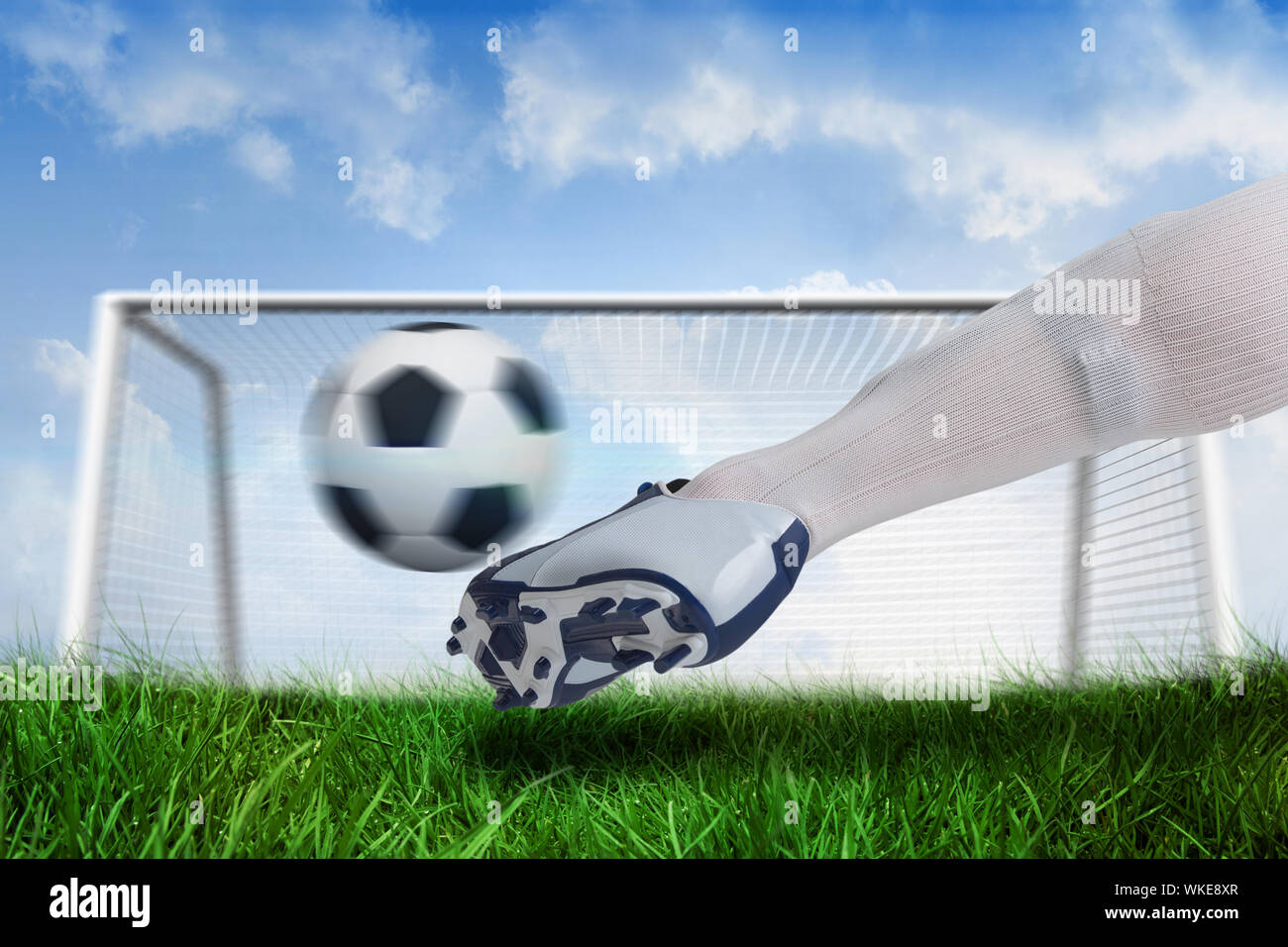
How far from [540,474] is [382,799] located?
962mm

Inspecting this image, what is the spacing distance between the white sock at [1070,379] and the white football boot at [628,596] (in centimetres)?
7

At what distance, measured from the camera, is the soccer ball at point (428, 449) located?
1735mm

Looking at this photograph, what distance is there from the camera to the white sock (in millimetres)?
754

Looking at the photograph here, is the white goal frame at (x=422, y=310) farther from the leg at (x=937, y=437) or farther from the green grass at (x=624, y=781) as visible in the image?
the leg at (x=937, y=437)

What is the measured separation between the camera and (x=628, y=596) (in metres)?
0.80

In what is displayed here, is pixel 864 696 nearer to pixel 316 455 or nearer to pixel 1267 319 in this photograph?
pixel 1267 319

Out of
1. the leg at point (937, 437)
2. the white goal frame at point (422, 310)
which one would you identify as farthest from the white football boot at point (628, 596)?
the white goal frame at point (422, 310)

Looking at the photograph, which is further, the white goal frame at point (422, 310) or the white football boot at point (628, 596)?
the white goal frame at point (422, 310)
